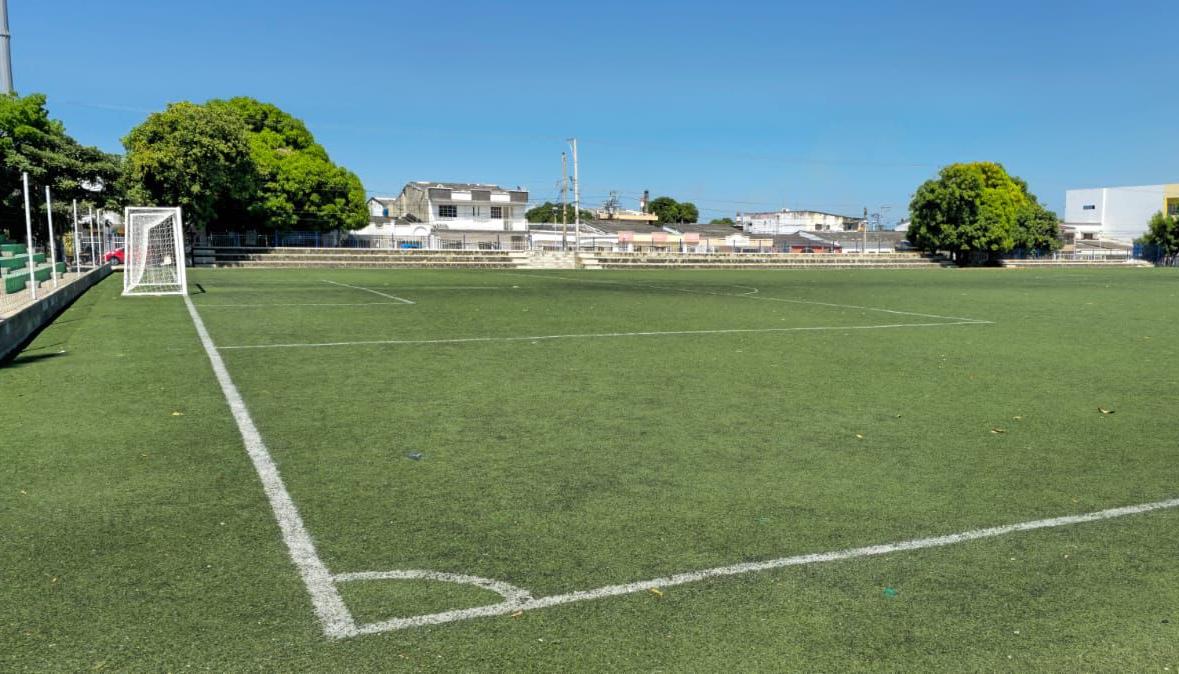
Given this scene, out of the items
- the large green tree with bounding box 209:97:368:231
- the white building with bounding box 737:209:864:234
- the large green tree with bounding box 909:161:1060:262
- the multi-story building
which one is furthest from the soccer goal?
the white building with bounding box 737:209:864:234

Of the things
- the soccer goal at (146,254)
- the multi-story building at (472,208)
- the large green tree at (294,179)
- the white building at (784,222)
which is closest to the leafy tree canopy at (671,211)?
the white building at (784,222)

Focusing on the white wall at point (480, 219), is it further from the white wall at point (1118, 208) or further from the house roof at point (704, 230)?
the white wall at point (1118, 208)

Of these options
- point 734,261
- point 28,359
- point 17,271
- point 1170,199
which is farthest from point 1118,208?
point 28,359

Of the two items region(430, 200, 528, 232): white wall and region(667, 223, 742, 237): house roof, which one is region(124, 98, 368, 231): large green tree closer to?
region(430, 200, 528, 232): white wall

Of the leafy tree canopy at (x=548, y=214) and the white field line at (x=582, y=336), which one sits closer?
the white field line at (x=582, y=336)

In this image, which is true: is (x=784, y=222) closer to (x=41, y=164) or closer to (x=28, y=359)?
(x=41, y=164)

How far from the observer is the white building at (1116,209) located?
3115 inches

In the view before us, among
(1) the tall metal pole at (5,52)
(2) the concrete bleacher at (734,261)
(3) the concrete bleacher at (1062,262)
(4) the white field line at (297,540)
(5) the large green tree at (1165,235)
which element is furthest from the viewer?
(5) the large green tree at (1165,235)

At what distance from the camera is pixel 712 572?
328cm

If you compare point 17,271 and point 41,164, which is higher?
point 41,164

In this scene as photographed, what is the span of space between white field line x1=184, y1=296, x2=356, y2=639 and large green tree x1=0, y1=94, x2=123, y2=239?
30.4m

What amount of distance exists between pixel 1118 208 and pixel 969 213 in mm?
43590

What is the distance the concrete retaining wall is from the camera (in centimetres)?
916

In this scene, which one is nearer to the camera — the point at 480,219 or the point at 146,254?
the point at 146,254
